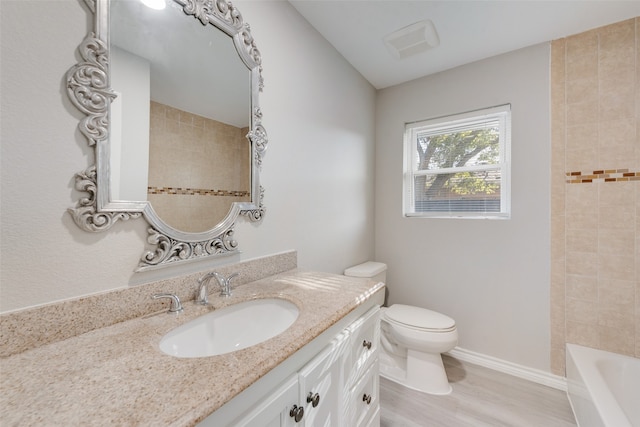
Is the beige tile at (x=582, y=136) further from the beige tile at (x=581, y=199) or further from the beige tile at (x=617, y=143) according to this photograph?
the beige tile at (x=581, y=199)

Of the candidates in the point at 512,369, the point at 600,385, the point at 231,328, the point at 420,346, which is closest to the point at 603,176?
the point at 600,385

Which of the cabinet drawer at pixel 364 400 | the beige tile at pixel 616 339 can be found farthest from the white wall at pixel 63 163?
the beige tile at pixel 616 339

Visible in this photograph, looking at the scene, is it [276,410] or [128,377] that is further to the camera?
[276,410]

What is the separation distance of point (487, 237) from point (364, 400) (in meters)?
1.55

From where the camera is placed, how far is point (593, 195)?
1696 millimetres

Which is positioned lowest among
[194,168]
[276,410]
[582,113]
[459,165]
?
[276,410]

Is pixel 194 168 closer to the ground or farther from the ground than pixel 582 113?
closer to the ground

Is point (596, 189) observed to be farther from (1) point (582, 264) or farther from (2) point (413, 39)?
(2) point (413, 39)

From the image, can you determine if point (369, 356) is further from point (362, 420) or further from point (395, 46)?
point (395, 46)

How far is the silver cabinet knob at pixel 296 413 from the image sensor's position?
28.0 inches

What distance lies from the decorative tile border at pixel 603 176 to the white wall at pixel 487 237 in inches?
5.5

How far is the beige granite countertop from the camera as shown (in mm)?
450

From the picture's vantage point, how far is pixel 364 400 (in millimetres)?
1171

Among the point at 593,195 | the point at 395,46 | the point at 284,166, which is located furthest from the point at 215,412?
the point at 593,195
